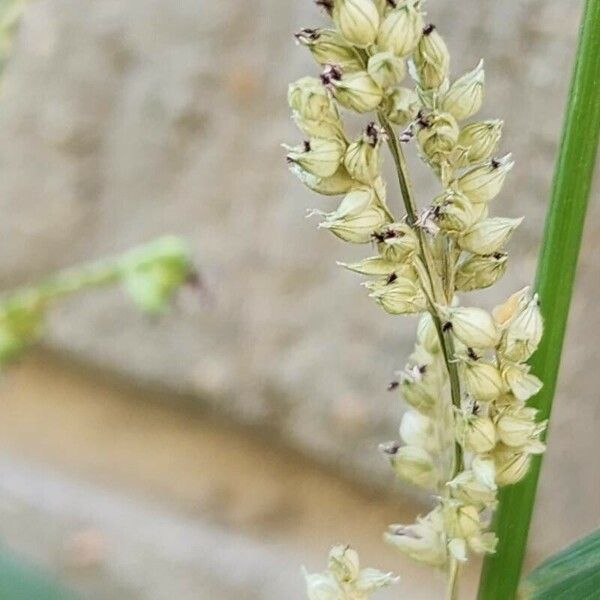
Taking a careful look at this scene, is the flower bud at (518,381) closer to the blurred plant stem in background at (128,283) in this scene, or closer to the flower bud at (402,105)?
the flower bud at (402,105)

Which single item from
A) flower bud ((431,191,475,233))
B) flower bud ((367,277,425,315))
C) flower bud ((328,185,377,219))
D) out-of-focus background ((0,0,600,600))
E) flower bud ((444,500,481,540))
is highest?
out-of-focus background ((0,0,600,600))

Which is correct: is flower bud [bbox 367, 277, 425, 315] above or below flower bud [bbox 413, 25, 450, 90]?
below

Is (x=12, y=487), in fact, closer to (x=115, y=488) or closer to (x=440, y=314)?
(x=115, y=488)

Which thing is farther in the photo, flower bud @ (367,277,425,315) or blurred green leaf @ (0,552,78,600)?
blurred green leaf @ (0,552,78,600)

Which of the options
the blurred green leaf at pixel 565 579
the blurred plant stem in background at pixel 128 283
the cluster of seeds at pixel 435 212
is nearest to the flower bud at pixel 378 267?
the cluster of seeds at pixel 435 212

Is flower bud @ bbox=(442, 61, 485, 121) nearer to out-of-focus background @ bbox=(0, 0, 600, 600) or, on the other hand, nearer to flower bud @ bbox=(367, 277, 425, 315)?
flower bud @ bbox=(367, 277, 425, 315)

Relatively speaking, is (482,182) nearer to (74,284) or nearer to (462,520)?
(462,520)

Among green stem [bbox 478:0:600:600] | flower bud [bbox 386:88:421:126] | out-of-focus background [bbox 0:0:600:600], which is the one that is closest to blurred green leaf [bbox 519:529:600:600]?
green stem [bbox 478:0:600:600]
